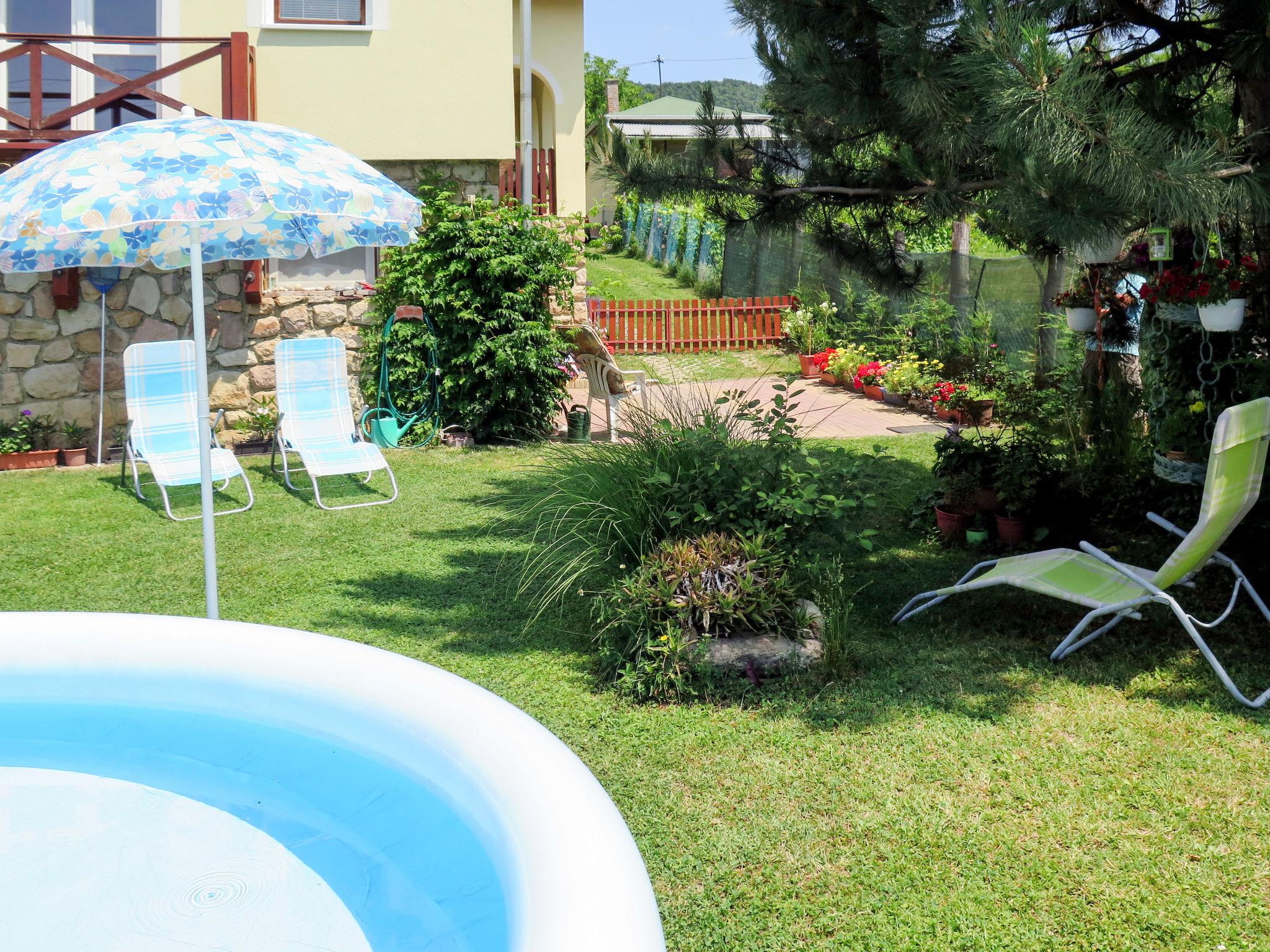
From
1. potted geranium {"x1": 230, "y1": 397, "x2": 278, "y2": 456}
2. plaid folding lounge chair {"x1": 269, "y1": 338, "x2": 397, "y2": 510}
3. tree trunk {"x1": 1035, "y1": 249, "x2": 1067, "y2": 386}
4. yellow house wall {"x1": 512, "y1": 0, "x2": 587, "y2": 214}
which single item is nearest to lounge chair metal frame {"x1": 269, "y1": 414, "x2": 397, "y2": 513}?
plaid folding lounge chair {"x1": 269, "y1": 338, "x2": 397, "y2": 510}

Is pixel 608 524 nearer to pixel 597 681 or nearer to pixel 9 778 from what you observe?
pixel 597 681

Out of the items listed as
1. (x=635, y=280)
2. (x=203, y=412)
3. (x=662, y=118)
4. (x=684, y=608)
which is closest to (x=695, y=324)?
(x=635, y=280)

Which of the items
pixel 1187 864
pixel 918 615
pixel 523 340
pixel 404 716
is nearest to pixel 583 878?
pixel 404 716

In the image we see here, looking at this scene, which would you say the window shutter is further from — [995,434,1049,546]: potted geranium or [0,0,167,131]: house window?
[995,434,1049,546]: potted geranium

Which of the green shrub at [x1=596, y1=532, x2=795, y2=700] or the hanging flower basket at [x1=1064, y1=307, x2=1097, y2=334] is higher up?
the hanging flower basket at [x1=1064, y1=307, x2=1097, y2=334]

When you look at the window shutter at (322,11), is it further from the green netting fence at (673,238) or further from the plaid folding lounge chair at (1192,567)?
the green netting fence at (673,238)

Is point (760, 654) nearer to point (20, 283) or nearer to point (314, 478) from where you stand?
point (314, 478)

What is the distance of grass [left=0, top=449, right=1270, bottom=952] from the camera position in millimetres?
3104

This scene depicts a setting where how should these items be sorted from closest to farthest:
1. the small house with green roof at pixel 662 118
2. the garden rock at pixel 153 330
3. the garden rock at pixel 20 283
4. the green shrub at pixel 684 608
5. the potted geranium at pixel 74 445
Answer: the green shrub at pixel 684 608, the potted geranium at pixel 74 445, the garden rock at pixel 20 283, the garden rock at pixel 153 330, the small house with green roof at pixel 662 118

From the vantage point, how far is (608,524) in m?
5.32

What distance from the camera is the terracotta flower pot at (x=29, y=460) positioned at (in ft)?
31.5

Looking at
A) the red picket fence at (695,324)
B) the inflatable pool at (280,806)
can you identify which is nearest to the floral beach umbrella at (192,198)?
the inflatable pool at (280,806)

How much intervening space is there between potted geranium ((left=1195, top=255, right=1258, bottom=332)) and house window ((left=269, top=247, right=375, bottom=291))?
25.2 feet

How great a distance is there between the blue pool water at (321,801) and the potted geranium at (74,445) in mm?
6146
